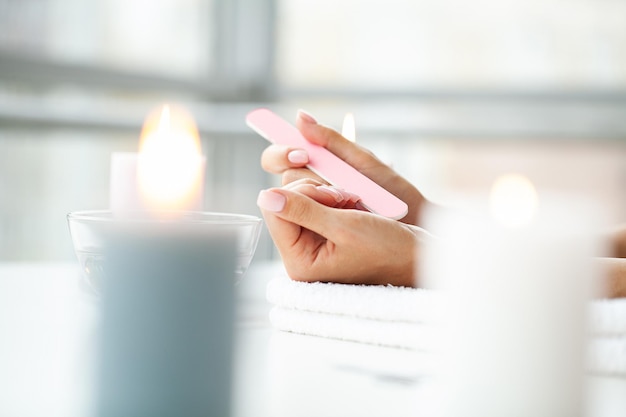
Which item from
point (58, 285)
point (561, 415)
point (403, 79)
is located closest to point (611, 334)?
point (561, 415)

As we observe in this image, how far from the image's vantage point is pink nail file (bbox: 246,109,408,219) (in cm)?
58

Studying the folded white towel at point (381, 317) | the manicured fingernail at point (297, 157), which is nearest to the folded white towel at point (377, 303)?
the folded white towel at point (381, 317)

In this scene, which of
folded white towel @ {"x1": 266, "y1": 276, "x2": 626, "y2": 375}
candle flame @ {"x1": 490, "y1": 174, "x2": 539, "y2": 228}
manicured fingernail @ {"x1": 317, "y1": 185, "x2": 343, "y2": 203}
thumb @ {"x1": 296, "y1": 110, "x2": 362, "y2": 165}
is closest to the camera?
candle flame @ {"x1": 490, "y1": 174, "x2": 539, "y2": 228}

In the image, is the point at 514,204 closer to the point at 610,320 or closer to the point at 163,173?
the point at 610,320

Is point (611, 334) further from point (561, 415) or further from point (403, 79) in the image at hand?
point (403, 79)

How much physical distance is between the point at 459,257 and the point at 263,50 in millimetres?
2619

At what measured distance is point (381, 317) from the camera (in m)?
0.50

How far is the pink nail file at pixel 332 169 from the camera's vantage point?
58 centimetres

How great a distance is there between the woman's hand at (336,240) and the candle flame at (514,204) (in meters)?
0.23

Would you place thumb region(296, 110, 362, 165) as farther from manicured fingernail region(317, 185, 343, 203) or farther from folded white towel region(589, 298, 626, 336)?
folded white towel region(589, 298, 626, 336)

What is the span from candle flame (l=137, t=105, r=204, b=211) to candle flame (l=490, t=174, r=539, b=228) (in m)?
0.27

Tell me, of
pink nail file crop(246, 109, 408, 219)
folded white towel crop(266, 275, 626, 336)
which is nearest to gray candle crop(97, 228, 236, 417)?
folded white towel crop(266, 275, 626, 336)

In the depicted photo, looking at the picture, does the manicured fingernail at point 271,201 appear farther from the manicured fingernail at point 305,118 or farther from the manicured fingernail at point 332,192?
the manicured fingernail at point 305,118

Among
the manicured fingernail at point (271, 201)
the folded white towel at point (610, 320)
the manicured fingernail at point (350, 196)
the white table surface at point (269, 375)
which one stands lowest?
the white table surface at point (269, 375)
